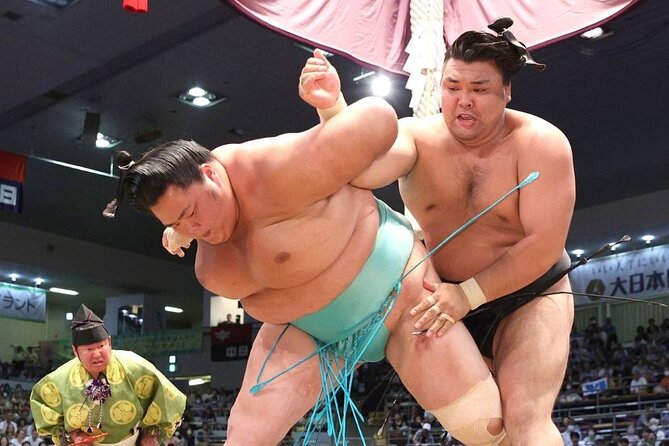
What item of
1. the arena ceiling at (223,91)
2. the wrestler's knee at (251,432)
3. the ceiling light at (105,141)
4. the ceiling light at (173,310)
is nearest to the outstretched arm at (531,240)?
the wrestler's knee at (251,432)

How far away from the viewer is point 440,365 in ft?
5.34

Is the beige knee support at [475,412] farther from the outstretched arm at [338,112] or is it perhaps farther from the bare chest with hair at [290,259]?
the outstretched arm at [338,112]

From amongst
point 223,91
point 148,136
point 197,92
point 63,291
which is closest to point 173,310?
point 63,291

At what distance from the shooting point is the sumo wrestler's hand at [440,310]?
1.63 metres

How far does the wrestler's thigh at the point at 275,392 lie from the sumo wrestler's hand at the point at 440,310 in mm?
237

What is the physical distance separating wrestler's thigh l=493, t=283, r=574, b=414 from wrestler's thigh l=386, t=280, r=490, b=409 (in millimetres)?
63

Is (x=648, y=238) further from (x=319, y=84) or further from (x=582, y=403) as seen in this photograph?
(x=319, y=84)

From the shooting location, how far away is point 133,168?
4.96 feet

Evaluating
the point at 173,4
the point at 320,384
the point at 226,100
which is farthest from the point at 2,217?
the point at 320,384

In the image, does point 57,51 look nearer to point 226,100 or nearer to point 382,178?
point 226,100

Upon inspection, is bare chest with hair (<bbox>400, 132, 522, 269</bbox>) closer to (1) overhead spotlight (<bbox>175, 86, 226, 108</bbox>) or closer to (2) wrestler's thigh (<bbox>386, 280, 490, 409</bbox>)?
(2) wrestler's thigh (<bbox>386, 280, 490, 409</bbox>)

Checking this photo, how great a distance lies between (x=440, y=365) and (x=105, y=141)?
841cm

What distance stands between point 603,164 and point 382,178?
8.54m

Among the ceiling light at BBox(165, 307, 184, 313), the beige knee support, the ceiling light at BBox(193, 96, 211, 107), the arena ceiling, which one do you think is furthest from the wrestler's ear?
the ceiling light at BBox(165, 307, 184, 313)
